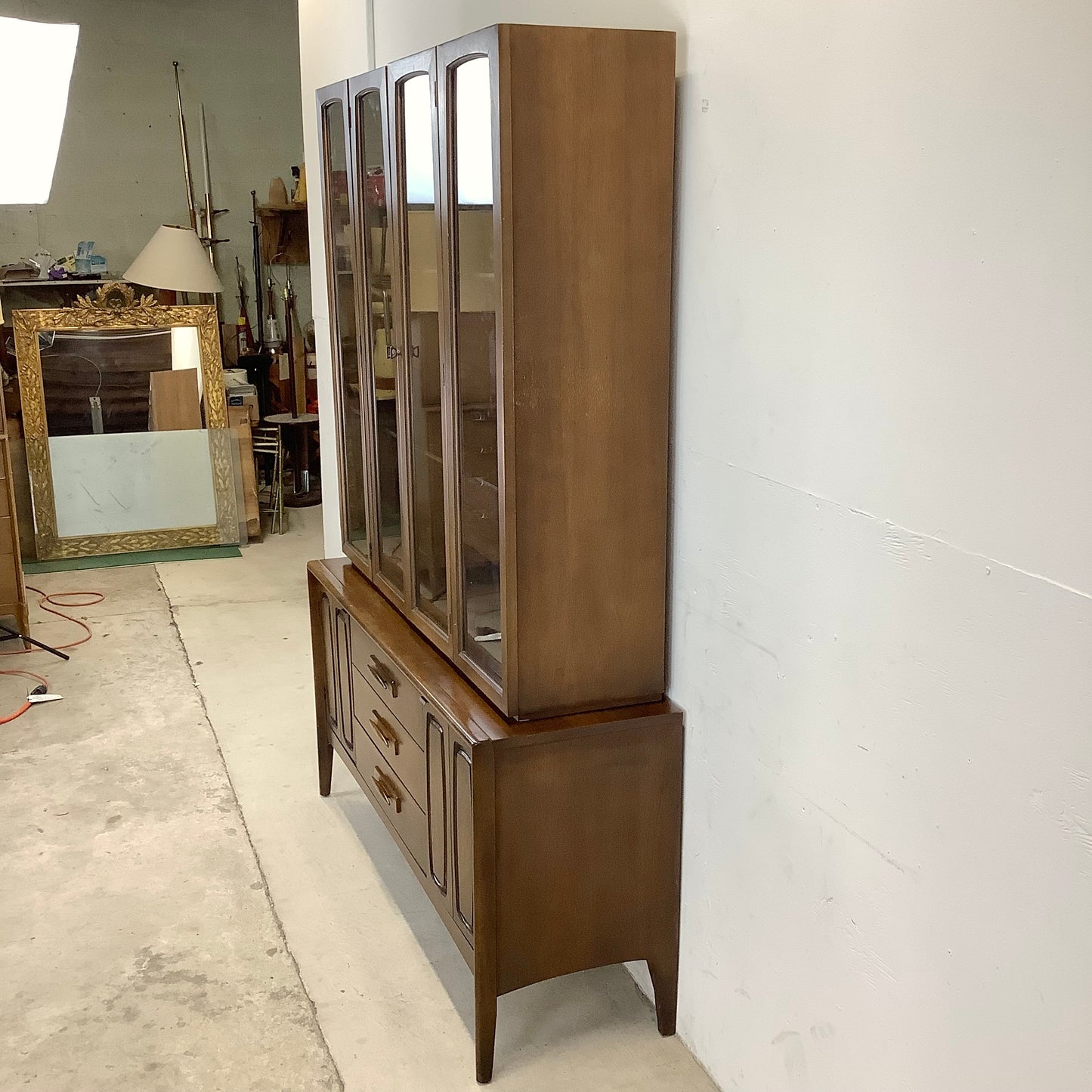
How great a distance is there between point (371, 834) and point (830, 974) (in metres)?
1.59

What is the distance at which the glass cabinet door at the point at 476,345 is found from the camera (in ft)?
6.21

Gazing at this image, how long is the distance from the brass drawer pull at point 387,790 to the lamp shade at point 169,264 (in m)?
3.70

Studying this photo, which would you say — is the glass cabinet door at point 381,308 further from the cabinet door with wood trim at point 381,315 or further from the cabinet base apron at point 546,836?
the cabinet base apron at point 546,836

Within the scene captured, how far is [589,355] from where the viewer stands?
1.94 metres

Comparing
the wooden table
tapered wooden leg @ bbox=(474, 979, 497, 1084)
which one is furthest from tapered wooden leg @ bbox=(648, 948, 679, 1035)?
the wooden table

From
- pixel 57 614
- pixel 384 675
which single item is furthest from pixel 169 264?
pixel 384 675

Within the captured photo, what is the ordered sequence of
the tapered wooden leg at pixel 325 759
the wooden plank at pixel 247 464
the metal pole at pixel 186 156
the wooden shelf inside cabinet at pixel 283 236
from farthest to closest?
the wooden shelf inside cabinet at pixel 283 236 → the metal pole at pixel 186 156 → the wooden plank at pixel 247 464 → the tapered wooden leg at pixel 325 759

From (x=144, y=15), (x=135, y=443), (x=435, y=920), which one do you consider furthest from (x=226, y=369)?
(x=435, y=920)

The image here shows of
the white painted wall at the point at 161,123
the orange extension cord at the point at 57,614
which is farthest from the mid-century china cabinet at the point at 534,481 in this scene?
the white painted wall at the point at 161,123

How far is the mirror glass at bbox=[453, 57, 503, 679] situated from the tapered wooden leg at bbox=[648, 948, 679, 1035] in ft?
2.17

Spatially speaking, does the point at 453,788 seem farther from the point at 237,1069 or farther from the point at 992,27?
the point at 992,27

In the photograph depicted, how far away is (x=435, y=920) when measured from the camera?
2.68m

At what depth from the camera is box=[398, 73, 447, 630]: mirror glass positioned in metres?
2.14

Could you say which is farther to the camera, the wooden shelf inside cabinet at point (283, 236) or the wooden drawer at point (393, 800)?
the wooden shelf inside cabinet at point (283, 236)
